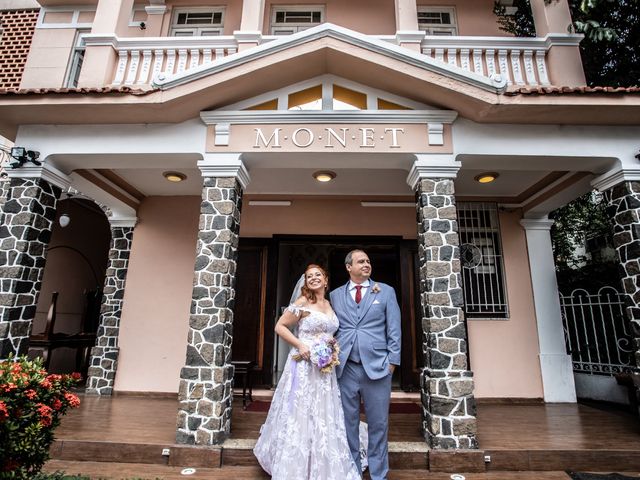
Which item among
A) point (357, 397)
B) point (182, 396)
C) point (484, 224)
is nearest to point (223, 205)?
point (182, 396)

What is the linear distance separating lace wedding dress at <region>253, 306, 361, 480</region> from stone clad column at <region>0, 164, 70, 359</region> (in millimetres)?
3772

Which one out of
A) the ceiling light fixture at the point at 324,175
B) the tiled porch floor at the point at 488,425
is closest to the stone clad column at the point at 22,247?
the tiled porch floor at the point at 488,425

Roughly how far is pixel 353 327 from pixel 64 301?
9.45 meters

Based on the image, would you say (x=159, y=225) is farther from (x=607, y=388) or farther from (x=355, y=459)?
(x=607, y=388)

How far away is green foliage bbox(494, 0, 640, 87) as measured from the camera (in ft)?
→ 21.3

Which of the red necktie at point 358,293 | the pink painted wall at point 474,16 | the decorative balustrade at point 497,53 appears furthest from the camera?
the pink painted wall at point 474,16

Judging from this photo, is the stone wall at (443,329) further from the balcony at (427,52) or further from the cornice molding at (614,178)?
the cornice molding at (614,178)

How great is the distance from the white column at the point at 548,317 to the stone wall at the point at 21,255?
27.4ft

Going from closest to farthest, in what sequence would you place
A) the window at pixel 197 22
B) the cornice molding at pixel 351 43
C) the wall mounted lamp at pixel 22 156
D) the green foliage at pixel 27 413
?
the green foliage at pixel 27 413 → the cornice molding at pixel 351 43 → the wall mounted lamp at pixel 22 156 → the window at pixel 197 22

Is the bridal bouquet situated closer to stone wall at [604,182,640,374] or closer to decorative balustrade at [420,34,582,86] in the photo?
stone wall at [604,182,640,374]

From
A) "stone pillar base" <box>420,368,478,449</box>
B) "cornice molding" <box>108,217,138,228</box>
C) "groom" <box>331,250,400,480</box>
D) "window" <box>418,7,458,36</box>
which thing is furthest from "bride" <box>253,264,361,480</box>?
"window" <box>418,7,458,36</box>

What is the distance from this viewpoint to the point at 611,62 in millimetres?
7000

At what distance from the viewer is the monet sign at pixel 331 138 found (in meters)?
5.11

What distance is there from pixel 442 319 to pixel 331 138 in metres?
2.80
